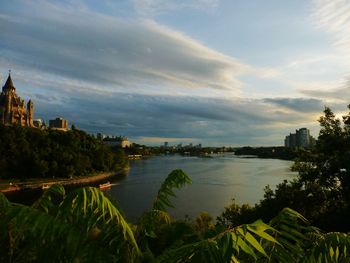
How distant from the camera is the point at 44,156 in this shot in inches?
3519

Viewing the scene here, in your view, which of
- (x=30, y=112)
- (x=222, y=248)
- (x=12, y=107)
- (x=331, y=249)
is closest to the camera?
(x=222, y=248)

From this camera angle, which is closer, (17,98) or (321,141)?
(321,141)

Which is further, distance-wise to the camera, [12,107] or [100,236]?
[12,107]

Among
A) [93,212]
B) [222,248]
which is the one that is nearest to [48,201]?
[93,212]

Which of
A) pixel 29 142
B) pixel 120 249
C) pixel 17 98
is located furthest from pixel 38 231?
pixel 17 98

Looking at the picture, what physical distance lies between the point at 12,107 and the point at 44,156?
36.6 meters

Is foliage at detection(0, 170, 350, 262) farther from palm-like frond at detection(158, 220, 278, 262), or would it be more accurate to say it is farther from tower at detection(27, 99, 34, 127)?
tower at detection(27, 99, 34, 127)

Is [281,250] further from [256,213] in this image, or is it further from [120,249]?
[256,213]

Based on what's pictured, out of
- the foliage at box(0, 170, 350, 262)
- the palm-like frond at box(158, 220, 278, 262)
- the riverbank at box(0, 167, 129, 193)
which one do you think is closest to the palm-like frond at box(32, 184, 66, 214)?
the foliage at box(0, 170, 350, 262)

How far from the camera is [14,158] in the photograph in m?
85.2

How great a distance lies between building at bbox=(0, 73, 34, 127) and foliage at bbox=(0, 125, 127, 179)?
2223 centimetres

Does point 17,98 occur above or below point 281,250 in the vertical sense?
above

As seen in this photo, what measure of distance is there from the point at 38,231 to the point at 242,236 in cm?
163

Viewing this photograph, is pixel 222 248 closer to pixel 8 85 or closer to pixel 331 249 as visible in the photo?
pixel 331 249
